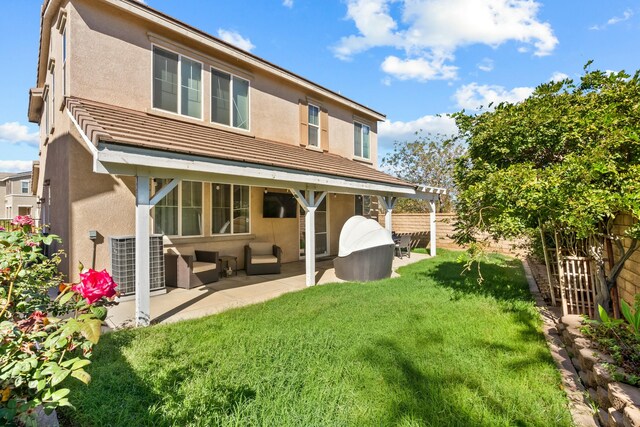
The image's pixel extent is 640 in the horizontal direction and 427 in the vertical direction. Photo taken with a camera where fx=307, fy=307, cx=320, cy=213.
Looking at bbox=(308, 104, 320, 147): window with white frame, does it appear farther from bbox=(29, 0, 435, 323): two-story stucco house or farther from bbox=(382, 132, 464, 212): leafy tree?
bbox=(382, 132, 464, 212): leafy tree

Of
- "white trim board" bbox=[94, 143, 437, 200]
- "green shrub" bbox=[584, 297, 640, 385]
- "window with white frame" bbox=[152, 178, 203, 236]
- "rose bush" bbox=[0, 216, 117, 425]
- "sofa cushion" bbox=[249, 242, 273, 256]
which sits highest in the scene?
"white trim board" bbox=[94, 143, 437, 200]

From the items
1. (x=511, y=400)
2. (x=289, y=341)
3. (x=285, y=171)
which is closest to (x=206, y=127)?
(x=285, y=171)

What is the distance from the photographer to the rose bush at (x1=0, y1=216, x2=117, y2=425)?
4.79 ft

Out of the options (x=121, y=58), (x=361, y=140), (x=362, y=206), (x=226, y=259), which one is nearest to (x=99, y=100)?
(x=121, y=58)

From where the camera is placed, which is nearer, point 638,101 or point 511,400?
point 511,400

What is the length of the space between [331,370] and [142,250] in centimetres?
376

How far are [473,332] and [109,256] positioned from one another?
768cm

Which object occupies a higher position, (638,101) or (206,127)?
(206,127)

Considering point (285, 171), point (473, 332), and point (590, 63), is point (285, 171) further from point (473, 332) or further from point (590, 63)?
point (590, 63)

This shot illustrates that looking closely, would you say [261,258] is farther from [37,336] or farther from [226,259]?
[37,336]

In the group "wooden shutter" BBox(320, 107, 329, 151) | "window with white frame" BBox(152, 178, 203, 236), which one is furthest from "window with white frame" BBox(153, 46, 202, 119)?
"wooden shutter" BBox(320, 107, 329, 151)

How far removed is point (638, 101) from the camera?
480cm

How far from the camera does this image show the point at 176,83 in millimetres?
8312

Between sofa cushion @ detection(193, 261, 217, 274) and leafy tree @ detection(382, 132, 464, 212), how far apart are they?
20661mm
